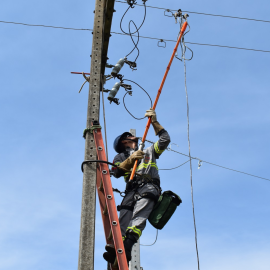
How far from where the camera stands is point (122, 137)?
5762 millimetres

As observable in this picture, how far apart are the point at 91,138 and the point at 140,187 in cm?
90

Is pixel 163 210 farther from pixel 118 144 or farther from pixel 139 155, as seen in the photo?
pixel 118 144

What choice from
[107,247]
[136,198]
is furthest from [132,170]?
[107,247]

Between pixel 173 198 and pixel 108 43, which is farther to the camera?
pixel 108 43

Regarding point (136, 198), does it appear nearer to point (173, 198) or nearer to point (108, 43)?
point (173, 198)

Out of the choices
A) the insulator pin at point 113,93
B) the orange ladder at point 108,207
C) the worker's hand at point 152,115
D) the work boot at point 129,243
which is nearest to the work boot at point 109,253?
the orange ladder at point 108,207

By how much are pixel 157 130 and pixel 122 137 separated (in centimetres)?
87

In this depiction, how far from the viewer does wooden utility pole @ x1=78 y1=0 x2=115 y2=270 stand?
3593mm

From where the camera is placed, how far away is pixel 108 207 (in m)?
3.94

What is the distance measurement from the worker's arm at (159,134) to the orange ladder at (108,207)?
88 centimetres

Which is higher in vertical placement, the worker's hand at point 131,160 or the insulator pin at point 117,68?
the insulator pin at point 117,68

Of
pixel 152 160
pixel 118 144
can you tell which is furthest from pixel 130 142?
pixel 152 160

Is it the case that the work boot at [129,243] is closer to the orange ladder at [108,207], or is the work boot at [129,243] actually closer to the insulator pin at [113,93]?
the orange ladder at [108,207]

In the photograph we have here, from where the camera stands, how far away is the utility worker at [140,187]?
178 inches
